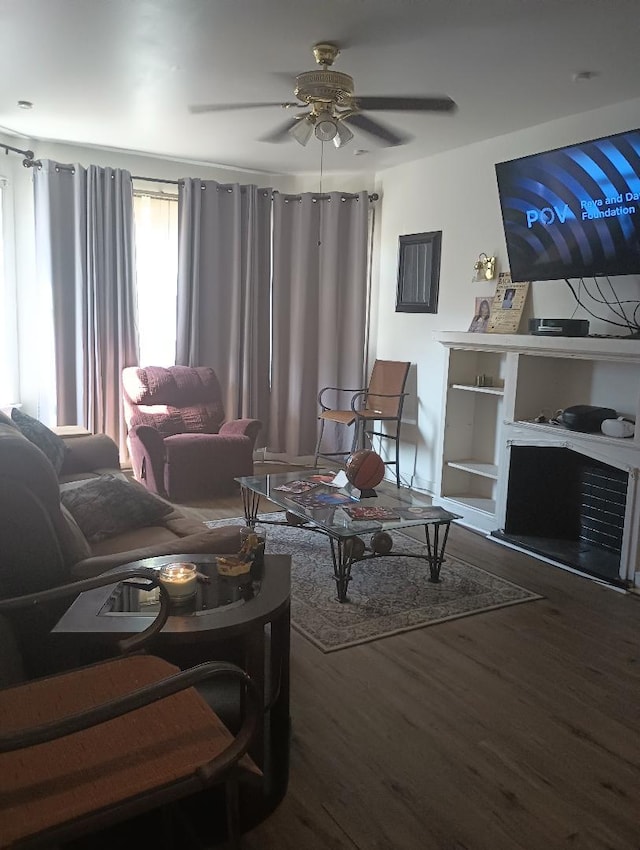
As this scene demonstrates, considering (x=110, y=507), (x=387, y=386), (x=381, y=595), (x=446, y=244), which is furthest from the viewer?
(x=387, y=386)

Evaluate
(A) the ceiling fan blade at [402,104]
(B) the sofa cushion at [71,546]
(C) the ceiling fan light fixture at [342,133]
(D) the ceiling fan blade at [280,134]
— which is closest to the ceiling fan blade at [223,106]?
(D) the ceiling fan blade at [280,134]

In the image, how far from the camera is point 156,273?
19.4 ft

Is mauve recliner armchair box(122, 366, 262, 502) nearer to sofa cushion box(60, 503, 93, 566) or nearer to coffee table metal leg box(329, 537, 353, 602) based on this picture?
coffee table metal leg box(329, 537, 353, 602)

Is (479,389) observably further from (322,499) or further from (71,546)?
(71,546)

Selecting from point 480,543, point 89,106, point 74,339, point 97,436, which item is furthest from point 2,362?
point 480,543

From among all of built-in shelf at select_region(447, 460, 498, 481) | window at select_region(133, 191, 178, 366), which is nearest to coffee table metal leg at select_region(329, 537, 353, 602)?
built-in shelf at select_region(447, 460, 498, 481)

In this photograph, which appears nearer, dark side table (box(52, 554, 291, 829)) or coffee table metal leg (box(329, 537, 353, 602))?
dark side table (box(52, 554, 291, 829))

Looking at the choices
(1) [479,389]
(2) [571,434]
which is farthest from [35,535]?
(1) [479,389]

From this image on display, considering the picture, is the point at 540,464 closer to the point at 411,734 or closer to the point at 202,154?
the point at 411,734

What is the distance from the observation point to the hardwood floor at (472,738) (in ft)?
6.09

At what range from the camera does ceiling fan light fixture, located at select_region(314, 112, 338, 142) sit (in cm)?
347

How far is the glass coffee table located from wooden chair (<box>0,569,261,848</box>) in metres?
1.64

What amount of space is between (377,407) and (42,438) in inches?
115

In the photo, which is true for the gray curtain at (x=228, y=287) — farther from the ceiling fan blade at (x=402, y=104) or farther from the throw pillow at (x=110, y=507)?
the throw pillow at (x=110, y=507)
